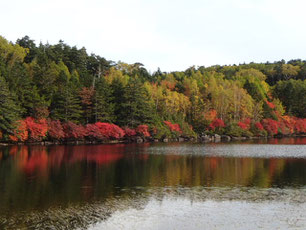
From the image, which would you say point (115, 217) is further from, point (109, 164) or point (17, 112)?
point (17, 112)

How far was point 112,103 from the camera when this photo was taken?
7012 cm

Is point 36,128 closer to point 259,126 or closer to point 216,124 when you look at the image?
point 216,124

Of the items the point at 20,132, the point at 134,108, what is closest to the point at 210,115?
the point at 134,108

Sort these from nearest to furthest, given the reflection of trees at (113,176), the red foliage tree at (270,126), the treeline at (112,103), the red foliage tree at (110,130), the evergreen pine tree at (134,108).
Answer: the reflection of trees at (113,176) → the treeline at (112,103) → the red foliage tree at (110,130) → the evergreen pine tree at (134,108) → the red foliage tree at (270,126)

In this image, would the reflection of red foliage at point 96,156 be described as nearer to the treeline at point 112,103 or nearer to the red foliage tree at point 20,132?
the red foliage tree at point 20,132

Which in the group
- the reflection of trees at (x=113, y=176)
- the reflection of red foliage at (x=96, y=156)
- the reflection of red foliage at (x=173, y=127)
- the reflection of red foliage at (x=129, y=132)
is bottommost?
the reflection of trees at (x=113, y=176)

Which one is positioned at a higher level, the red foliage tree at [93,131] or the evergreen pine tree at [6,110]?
the evergreen pine tree at [6,110]

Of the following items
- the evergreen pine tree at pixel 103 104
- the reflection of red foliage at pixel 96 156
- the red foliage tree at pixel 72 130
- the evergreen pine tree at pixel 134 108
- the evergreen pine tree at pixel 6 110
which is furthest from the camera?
the evergreen pine tree at pixel 134 108

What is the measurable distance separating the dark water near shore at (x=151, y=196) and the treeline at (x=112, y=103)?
2743 cm

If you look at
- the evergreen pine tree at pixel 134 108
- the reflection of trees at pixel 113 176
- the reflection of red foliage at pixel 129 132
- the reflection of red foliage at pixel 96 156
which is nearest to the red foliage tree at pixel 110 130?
the reflection of red foliage at pixel 129 132

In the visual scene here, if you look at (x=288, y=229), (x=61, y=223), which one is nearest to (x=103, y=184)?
(x=61, y=223)

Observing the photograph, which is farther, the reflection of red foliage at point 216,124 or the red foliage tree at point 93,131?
the reflection of red foliage at point 216,124

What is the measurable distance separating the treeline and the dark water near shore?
27.4 metres

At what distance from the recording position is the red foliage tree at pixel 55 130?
57.1 m
